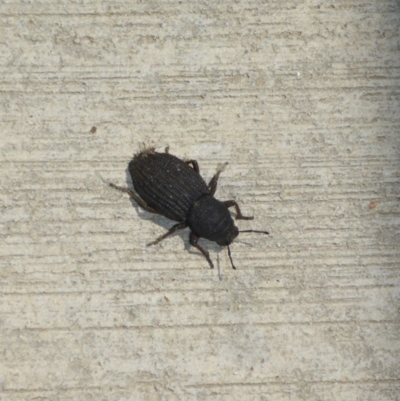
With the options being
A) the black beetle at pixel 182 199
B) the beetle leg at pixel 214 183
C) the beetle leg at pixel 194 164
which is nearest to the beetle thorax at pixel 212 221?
the black beetle at pixel 182 199

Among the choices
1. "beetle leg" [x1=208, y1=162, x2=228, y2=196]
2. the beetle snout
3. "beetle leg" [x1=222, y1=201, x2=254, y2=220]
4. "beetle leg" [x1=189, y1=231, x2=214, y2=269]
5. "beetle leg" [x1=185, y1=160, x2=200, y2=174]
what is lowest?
"beetle leg" [x1=189, y1=231, x2=214, y2=269]

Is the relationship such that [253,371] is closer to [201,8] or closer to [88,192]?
[88,192]

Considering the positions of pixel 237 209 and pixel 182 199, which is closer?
pixel 182 199

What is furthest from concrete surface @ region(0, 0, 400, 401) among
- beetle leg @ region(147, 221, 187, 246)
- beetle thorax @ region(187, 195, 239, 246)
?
beetle thorax @ region(187, 195, 239, 246)

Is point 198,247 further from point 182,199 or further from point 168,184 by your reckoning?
point 168,184

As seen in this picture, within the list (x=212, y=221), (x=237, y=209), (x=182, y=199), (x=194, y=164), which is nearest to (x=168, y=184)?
(x=182, y=199)

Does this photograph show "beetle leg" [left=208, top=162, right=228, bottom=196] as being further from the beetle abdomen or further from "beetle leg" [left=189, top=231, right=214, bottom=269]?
"beetle leg" [left=189, top=231, right=214, bottom=269]

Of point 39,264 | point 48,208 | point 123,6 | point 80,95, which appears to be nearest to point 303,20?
point 123,6
